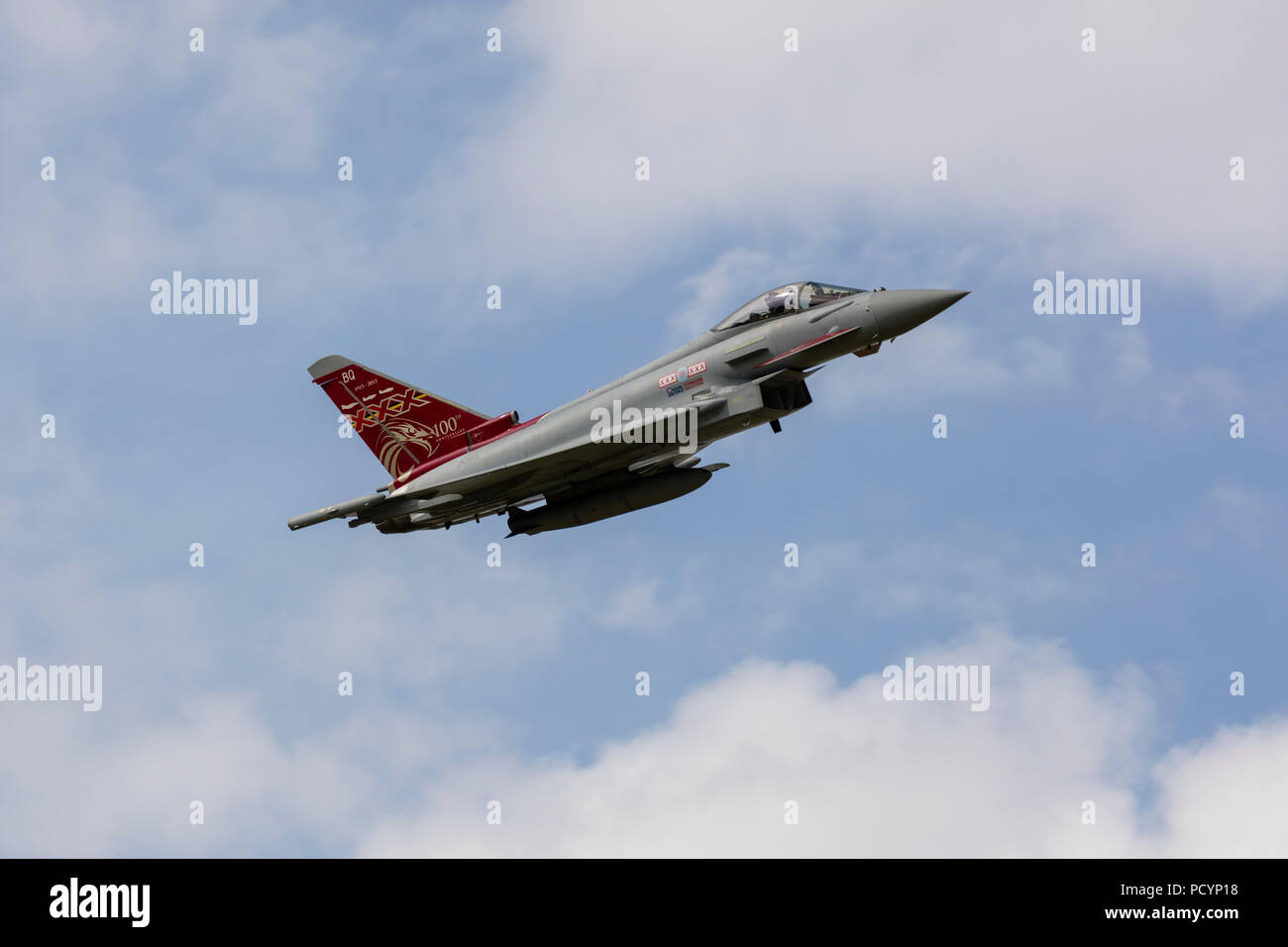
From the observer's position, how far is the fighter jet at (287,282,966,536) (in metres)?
36.6

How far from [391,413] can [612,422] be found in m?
6.91

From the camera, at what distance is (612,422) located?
123ft

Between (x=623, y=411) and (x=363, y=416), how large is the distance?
7.79 meters

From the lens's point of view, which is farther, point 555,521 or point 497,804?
point 555,521

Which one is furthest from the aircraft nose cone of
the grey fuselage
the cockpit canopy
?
the cockpit canopy

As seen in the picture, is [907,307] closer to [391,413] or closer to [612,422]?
[612,422]

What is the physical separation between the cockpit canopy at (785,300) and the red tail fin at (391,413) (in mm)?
7389

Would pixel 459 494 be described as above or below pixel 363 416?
below

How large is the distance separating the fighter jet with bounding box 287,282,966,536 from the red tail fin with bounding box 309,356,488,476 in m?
0.03

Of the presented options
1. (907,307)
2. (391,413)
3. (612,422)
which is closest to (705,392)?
(612,422)
